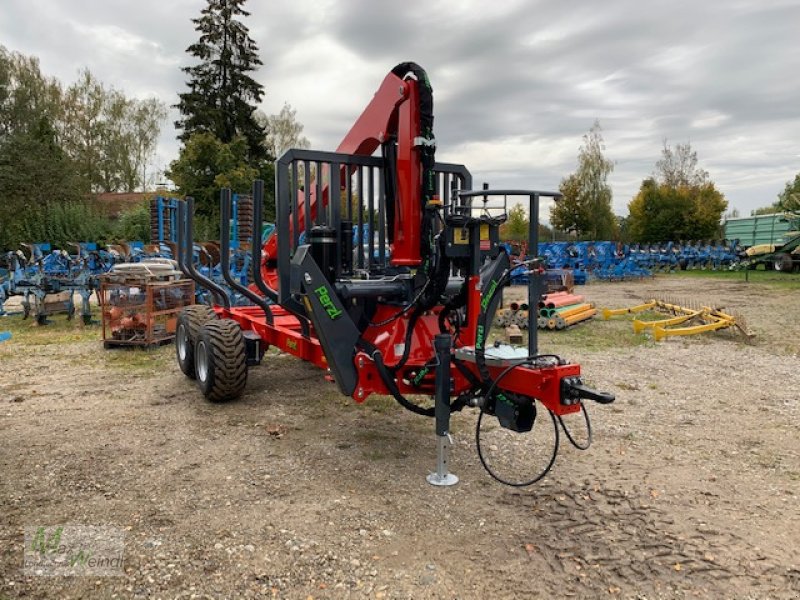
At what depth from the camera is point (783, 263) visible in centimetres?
2764

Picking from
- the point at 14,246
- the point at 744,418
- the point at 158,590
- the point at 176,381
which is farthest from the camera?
the point at 14,246

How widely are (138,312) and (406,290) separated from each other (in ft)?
20.1

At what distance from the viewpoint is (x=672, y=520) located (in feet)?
12.2

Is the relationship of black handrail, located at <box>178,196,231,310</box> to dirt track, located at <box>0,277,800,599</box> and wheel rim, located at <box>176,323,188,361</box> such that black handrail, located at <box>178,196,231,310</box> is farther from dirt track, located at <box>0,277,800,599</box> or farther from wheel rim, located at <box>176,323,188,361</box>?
dirt track, located at <box>0,277,800,599</box>

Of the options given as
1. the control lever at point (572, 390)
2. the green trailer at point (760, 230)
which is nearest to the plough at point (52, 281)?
the control lever at point (572, 390)

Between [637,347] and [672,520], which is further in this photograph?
[637,347]

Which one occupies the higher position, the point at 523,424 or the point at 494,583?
the point at 523,424

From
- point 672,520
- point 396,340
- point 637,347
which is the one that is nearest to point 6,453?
point 396,340

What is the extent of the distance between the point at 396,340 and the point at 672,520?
87.1 inches

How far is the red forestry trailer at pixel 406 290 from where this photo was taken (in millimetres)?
4000

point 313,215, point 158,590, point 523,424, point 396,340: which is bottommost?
point 158,590

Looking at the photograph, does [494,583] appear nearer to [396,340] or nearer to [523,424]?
[523,424]

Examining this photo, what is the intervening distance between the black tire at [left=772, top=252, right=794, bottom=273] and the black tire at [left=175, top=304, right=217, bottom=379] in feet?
92.0

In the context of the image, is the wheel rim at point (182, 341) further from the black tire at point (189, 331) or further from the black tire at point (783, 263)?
the black tire at point (783, 263)
